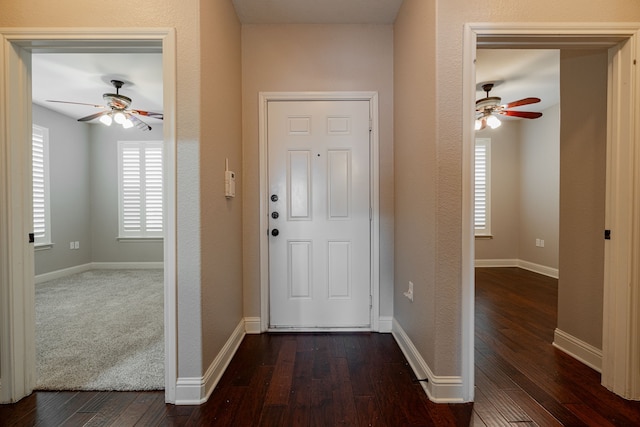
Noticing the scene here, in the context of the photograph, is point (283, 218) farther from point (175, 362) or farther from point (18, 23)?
point (18, 23)

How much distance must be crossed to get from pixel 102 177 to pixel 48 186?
80 centimetres

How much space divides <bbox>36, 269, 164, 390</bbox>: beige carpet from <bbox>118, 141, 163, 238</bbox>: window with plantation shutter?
138 cm

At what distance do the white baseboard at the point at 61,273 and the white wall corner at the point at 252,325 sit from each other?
385 centimetres

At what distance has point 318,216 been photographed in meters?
2.60

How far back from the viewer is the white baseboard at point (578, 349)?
1.94 metres

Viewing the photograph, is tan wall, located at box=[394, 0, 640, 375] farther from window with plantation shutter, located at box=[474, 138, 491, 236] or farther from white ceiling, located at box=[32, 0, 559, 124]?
window with plantation shutter, located at box=[474, 138, 491, 236]

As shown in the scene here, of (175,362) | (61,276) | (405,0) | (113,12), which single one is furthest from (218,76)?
(61,276)

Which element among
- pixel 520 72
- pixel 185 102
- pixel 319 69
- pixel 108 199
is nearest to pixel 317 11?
pixel 319 69

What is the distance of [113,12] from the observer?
5.35 ft

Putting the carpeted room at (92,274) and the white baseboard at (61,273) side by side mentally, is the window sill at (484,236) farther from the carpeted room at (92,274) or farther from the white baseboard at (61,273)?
the white baseboard at (61,273)

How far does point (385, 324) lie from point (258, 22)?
2.89m

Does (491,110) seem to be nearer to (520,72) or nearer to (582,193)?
(520,72)

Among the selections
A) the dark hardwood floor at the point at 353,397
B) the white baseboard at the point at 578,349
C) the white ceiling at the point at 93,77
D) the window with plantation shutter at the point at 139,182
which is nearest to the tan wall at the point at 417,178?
the dark hardwood floor at the point at 353,397

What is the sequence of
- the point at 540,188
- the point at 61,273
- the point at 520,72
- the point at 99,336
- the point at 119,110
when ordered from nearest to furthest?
1. the point at 99,336
2. the point at 520,72
3. the point at 119,110
4. the point at 61,273
5. the point at 540,188
